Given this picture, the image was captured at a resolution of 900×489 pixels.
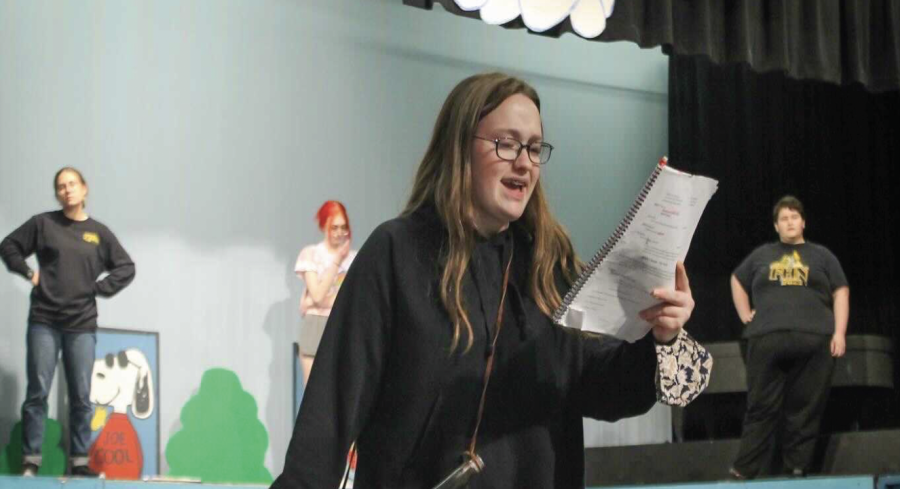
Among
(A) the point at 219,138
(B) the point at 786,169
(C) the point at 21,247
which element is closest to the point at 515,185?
(C) the point at 21,247

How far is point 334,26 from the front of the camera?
7059mm

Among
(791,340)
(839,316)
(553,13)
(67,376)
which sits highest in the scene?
(553,13)

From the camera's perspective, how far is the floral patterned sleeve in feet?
5.33

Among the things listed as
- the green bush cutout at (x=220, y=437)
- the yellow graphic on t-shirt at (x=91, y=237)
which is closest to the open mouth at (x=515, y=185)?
the yellow graphic on t-shirt at (x=91, y=237)

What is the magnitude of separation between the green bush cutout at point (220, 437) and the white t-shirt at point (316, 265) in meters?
0.67

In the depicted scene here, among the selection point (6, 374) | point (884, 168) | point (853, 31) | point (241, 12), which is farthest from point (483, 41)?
point (6, 374)

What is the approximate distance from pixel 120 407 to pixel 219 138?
1.57 meters

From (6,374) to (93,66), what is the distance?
64.2 inches

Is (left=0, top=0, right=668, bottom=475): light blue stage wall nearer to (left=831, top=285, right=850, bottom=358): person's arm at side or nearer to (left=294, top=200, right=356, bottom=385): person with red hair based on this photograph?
(left=294, top=200, right=356, bottom=385): person with red hair

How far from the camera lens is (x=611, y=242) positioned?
1.52 metres

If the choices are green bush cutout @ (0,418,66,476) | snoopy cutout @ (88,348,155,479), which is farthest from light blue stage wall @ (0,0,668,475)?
snoopy cutout @ (88,348,155,479)

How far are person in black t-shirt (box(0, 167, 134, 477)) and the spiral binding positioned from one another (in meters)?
4.27

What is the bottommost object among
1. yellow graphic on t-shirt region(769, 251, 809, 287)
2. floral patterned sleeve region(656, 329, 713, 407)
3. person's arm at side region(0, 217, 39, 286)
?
floral patterned sleeve region(656, 329, 713, 407)

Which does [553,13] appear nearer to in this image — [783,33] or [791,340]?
[783,33]
